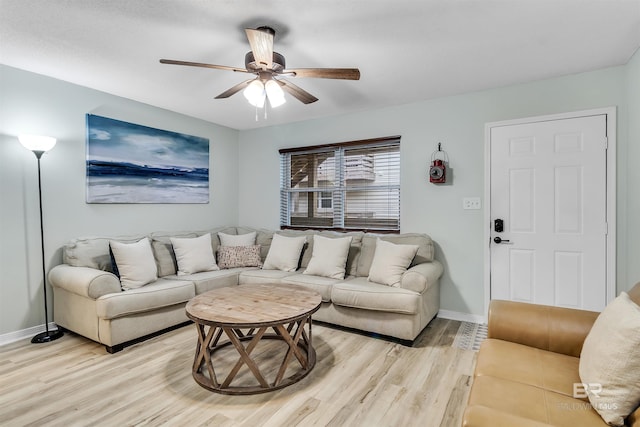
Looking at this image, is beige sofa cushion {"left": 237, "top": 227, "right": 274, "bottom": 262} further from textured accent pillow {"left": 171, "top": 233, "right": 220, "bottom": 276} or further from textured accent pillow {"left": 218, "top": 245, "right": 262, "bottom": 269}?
textured accent pillow {"left": 171, "top": 233, "right": 220, "bottom": 276}

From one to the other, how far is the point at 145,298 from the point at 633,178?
4.14m

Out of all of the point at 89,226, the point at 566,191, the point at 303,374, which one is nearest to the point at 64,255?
the point at 89,226

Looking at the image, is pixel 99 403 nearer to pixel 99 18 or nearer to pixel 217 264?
pixel 217 264

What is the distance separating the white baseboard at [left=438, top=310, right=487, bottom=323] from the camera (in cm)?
337

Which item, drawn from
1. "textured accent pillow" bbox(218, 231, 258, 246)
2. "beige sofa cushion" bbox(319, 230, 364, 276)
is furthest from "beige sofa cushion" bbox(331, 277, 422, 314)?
"textured accent pillow" bbox(218, 231, 258, 246)

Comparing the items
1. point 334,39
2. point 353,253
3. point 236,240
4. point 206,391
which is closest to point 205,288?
point 236,240

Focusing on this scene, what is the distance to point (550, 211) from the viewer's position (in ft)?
9.93

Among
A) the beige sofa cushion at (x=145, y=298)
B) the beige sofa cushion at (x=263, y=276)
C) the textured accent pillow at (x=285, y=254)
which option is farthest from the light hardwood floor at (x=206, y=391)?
the textured accent pillow at (x=285, y=254)

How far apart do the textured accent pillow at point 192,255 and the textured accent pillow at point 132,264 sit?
1.28 feet

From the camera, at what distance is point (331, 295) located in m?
3.14

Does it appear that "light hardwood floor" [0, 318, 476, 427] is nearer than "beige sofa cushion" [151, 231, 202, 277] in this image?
Yes

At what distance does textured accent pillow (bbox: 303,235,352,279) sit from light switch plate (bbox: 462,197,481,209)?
1.27m

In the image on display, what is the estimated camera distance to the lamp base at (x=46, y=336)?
2855mm

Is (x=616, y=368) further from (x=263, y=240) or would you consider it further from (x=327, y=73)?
(x=263, y=240)
